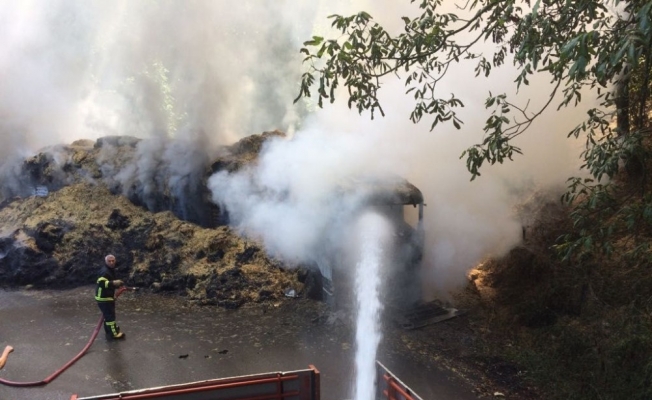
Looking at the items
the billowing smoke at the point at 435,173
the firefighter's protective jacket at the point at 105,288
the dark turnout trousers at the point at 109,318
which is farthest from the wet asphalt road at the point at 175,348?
the billowing smoke at the point at 435,173

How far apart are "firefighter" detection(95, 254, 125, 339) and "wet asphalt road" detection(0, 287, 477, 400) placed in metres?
0.18

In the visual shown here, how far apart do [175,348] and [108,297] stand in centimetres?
134

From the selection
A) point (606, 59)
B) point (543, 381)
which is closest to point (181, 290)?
point (543, 381)

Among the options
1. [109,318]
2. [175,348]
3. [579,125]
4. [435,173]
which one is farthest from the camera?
[435,173]

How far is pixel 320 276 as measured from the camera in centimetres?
847

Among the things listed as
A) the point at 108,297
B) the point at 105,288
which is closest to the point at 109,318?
the point at 108,297

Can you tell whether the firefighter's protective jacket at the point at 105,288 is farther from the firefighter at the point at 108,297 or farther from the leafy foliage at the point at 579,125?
the leafy foliage at the point at 579,125

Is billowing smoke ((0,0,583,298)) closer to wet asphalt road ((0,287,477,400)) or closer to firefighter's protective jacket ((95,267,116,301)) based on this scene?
wet asphalt road ((0,287,477,400))

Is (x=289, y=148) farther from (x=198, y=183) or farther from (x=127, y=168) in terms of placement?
(x=127, y=168)

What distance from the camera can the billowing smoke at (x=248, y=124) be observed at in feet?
29.3

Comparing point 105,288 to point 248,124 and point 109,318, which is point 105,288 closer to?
point 109,318

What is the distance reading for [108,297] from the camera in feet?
22.6

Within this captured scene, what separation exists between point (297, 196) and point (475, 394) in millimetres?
4601

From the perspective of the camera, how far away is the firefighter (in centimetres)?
684
